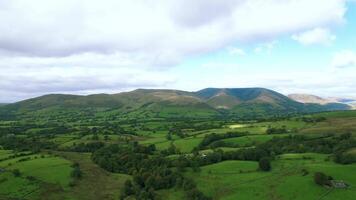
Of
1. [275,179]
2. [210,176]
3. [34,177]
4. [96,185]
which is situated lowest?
[96,185]

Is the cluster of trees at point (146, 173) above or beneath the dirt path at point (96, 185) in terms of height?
above

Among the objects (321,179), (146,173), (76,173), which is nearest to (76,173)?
(76,173)

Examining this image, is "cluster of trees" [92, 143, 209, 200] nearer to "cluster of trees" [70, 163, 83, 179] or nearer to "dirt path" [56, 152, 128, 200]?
"dirt path" [56, 152, 128, 200]

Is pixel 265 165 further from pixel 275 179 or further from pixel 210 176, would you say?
pixel 210 176

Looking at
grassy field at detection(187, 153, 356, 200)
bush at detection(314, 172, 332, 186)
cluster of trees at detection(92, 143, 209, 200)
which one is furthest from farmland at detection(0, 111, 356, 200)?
bush at detection(314, 172, 332, 186)

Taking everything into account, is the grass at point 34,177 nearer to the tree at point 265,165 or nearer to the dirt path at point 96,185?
the dirt path at point 96,185

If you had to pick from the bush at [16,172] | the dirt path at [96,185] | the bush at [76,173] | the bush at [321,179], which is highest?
the bush at [321,179]

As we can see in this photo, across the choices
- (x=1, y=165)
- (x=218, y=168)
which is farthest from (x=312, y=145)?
(x=1, y=165)

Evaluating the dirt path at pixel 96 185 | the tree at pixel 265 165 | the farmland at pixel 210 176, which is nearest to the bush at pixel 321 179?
the farmland at pixel 210 176

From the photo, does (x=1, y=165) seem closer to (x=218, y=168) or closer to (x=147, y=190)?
(x=147, y=190)

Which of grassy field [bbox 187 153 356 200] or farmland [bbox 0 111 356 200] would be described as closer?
grassy field [bbox 187 153 356 200]
